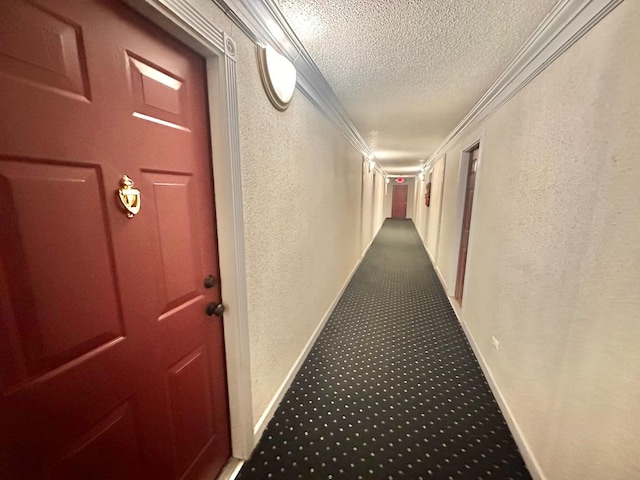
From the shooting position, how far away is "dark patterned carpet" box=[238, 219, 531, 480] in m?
1.35

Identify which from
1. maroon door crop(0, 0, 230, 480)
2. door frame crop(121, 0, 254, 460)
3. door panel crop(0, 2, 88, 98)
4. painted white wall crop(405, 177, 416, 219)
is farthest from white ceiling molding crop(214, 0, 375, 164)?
painted white wall crop(405, 177, 416, 219)

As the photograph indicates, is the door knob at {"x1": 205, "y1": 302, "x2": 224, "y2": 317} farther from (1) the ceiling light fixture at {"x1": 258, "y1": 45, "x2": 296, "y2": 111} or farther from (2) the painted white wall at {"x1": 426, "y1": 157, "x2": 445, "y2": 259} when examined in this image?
(2) the painted white wall at {"x1": 426, "y1": 157, "x2": 445, "y2": 259}

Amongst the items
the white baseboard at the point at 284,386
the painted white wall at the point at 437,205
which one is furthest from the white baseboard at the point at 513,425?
the painted white wall at the point at 437,205

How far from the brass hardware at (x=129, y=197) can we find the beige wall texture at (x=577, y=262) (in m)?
1.60

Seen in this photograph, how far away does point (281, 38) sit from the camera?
1376mm

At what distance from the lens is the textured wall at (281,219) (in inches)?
49.4

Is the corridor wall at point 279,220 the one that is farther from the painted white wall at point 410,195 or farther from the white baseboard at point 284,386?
the painted white wall at point 410,195

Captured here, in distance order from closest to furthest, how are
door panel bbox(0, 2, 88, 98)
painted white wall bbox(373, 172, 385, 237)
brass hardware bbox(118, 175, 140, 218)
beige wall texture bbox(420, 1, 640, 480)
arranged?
door panel bbox(0, 2, 88, 98) → brass hardware bbox(118, 175, 140, 218) → beige wall texture bbox(420, 1, 640, 480) → painted white wall bbox(373, 172, 385, 237)

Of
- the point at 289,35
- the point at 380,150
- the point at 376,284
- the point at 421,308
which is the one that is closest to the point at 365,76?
the point at 289,35

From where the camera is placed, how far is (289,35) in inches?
55.1

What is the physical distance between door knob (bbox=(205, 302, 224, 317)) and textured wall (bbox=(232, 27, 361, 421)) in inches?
6.6

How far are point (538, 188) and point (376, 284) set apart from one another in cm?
288

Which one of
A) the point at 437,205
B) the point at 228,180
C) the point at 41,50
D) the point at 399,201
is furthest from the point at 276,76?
the point at 399,201

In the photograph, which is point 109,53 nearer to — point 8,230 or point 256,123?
point 8,230
